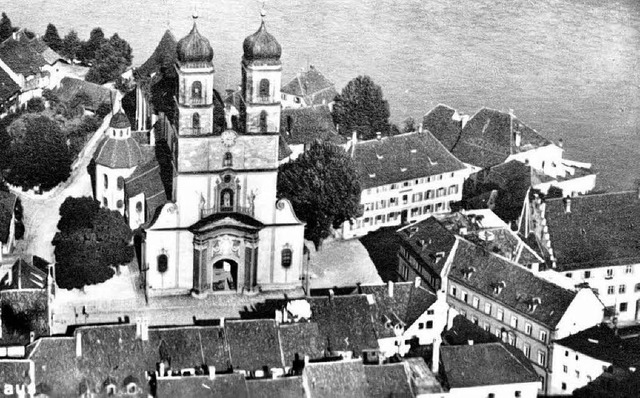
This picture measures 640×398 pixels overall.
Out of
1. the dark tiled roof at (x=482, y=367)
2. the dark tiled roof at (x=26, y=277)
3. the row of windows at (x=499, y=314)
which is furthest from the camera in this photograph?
the dark tiled roof at (x=26, y=277)

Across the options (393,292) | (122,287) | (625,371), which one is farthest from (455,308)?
(122,287)

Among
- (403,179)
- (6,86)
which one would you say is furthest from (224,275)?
(6,86)

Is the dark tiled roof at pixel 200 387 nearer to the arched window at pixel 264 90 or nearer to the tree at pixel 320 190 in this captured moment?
the arched window at pixel 264 90

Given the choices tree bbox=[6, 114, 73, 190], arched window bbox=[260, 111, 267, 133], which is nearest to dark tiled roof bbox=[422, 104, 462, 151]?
arched window bbox=[260, 111, 267, 133]

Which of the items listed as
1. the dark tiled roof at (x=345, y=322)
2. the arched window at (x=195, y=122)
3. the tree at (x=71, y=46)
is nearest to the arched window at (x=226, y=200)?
the arched window at (x=195, y=122)

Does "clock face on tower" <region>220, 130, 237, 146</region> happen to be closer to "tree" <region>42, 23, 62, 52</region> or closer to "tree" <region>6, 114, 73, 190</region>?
"tree" <region>6, 114, 73, 190</region>

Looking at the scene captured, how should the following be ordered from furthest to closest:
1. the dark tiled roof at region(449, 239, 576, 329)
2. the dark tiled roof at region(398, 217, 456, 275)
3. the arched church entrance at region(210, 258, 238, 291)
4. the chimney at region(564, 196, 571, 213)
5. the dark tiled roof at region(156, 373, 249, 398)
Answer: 1. the chimney at region(564, 196, 571, 213)
2. the arched church entrance at region(210, 258, 238, 291)
3. the dark tiled roof at region(398, 217, 456, 275)
4. the dark tiled roof at region(449, 239, 576, 329)
5. the dark tiled roof at region(156, 373, 249, 398)

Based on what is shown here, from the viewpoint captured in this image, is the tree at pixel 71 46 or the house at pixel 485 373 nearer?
the house at pixel 485 373
